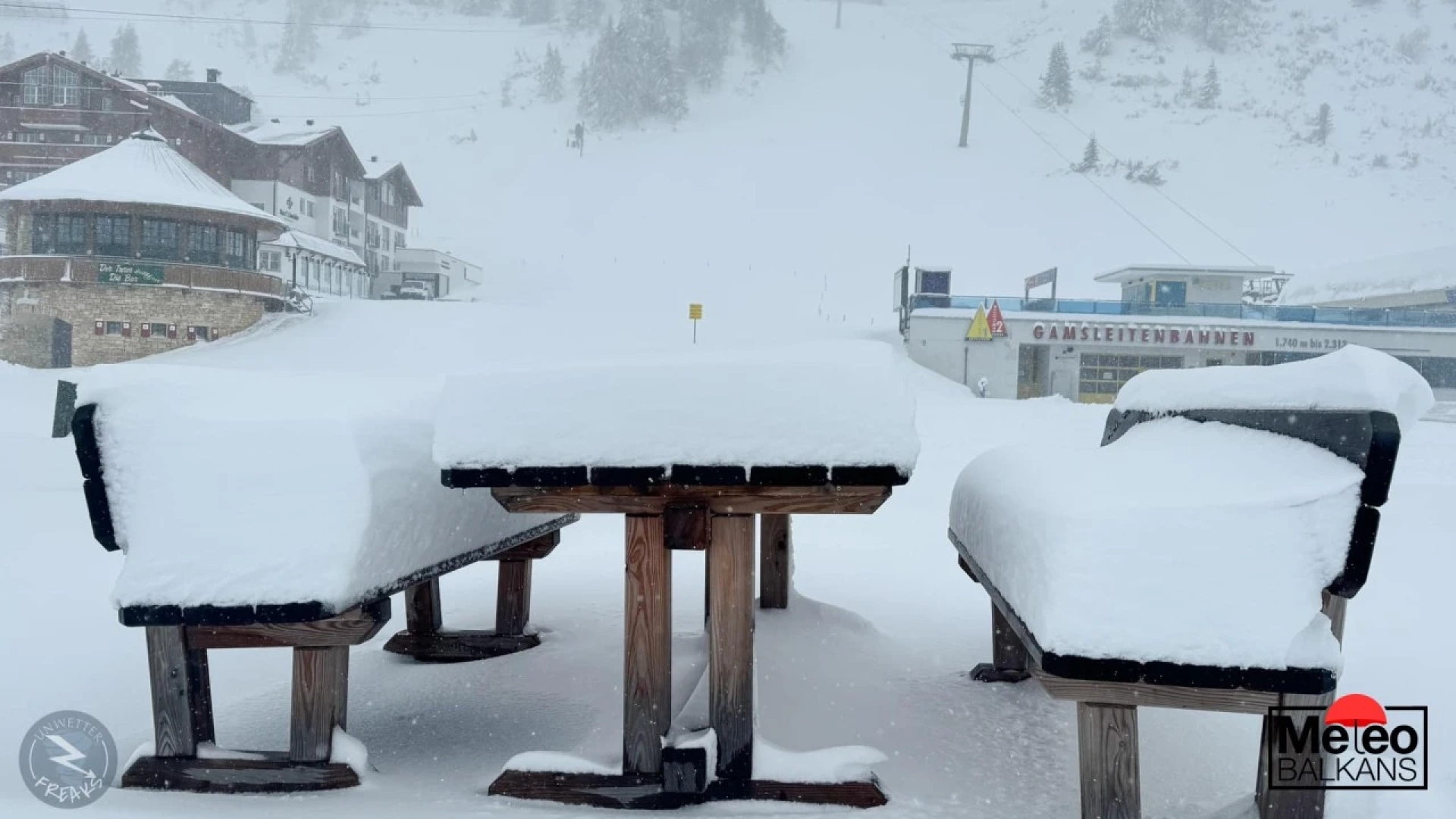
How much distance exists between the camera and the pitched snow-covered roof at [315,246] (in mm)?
34875

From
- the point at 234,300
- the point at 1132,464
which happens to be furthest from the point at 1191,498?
the point at 234,300

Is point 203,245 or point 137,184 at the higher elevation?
point 137,184

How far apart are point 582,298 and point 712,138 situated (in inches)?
1436

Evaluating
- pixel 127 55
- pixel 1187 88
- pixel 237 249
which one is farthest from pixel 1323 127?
pixel 127 55

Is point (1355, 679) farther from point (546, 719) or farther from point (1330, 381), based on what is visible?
point (546, 719)

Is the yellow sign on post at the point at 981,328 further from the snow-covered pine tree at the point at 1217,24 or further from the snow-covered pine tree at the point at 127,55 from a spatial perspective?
the snow-covered pine tree at the point at 127,55

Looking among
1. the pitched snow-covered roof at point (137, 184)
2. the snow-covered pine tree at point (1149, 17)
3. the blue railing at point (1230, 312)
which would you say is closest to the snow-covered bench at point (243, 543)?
the blue railing at point (1230, 312)

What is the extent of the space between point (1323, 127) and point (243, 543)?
92.4 metres

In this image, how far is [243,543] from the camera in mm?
3428

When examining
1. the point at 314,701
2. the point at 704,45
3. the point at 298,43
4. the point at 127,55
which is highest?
the point at 298,43

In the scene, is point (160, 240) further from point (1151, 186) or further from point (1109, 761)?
point (1151, 186)

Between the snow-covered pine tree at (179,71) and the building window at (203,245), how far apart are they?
2896 inches

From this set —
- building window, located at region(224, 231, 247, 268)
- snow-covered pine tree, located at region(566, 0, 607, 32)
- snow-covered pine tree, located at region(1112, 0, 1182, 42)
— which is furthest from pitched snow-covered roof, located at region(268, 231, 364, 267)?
snow-covered pine tree, located at region(1112, 0, 1182, 42)

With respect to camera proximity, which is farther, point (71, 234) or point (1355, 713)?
point (71, 234)
